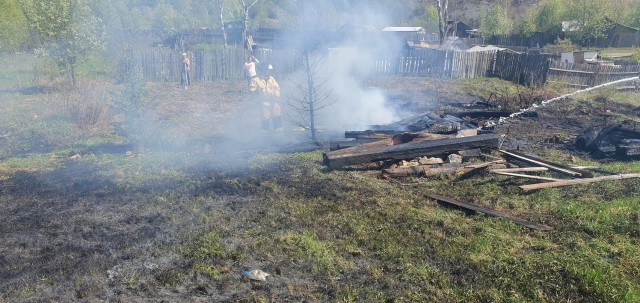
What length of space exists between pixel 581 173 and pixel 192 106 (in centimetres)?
1261

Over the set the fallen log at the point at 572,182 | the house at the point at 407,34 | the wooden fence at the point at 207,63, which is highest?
the house at the point at 407,34

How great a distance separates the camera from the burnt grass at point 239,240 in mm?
4652

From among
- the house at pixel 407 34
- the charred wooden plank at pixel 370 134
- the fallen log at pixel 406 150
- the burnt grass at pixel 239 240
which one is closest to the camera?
the burnt grass at pixel 239 240

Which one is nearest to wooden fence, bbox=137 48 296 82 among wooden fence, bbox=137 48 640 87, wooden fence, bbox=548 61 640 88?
wooden fence, bbox=137 48 640 87

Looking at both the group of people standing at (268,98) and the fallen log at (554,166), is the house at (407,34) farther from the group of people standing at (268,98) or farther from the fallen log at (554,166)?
the fallen log at (554,166)

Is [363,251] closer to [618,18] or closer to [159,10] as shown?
[159,10]

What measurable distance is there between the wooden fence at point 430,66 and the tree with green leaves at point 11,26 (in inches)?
235

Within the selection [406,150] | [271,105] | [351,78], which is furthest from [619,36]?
[406,150]

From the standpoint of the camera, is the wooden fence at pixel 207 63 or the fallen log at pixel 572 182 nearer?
the fallen log at pixel 572 182

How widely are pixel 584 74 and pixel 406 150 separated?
1573 centimetres

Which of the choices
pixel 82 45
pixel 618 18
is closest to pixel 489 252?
pixel 82 45

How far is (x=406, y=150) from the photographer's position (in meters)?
8.88

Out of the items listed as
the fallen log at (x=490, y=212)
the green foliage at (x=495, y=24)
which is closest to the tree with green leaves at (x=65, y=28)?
the fallen log at (x=490, y=212)

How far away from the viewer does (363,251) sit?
18.1 ft
